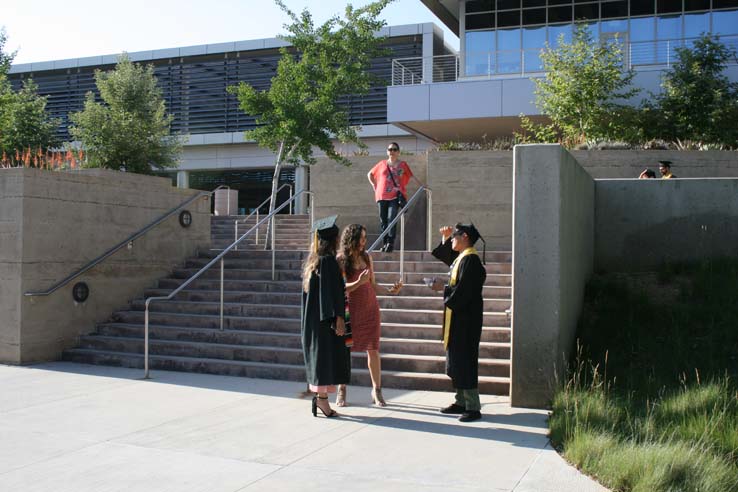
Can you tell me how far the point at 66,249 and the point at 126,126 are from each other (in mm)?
11560

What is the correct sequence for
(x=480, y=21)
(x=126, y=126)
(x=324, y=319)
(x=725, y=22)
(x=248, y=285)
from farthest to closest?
(x=480, y=21)
(x=725, y=22)
(x=126, y=126)
(x=248, y=285)
(x=324, y=319)

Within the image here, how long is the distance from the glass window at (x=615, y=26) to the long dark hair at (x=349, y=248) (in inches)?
907

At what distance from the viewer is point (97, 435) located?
20.0 feet

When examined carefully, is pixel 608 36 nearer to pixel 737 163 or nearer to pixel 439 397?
pixel 737 163

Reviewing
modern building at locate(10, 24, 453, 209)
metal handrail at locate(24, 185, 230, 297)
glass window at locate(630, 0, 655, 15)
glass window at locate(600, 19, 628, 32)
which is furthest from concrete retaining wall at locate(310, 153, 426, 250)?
modern building at locate(10, 24, 453, 209)

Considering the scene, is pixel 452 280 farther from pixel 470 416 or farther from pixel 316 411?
pixel 316 411

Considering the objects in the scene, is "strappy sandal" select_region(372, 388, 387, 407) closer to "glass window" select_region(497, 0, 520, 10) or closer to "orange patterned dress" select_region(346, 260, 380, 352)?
"orange patterned dress" select_region(346, 260, 380, 352)

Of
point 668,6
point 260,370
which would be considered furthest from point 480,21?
point 260,370

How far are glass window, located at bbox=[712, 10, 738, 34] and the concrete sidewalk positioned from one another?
75.5 ft

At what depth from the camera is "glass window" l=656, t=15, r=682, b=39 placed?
26.1m

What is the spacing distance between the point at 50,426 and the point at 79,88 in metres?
34.6

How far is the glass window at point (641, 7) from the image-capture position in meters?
26.4

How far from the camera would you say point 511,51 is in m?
27.5

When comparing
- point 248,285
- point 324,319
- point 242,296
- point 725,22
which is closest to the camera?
point 324,319
